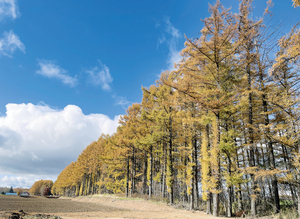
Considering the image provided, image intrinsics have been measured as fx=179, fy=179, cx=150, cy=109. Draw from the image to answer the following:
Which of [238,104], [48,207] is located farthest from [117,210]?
[238,104]

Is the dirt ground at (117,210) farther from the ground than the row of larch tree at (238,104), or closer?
closer

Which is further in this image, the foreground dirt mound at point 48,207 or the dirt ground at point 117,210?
the foreground dirt mound at point 48,207

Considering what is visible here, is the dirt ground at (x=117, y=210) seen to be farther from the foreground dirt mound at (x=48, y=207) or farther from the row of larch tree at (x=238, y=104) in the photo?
the row of larch tree at (x=238, y=104)

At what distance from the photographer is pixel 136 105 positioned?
25.9m

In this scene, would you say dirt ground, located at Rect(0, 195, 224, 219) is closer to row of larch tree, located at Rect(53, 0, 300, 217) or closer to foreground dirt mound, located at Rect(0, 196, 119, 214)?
foreground dirt mound, located at Rect(0, 196, 119, 214)

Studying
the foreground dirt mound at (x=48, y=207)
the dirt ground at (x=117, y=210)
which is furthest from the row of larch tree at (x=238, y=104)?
the foreground dirt mound at (x=48, y=207)

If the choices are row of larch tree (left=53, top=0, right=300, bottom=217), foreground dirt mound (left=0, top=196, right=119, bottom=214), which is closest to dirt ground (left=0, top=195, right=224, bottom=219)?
foreground dirt mound (left=0, top=196, right=119, bottom=214)

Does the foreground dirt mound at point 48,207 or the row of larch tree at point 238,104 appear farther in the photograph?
the foreground dirt mound at point 48,207

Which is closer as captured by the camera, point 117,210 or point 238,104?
point 238,104

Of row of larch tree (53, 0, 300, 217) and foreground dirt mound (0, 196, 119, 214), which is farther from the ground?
row of larch tree (53, 0, 300, 217)

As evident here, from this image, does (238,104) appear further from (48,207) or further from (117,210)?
(48,207)

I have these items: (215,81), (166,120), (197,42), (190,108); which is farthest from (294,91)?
(166,120)

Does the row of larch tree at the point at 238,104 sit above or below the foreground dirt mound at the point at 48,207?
above

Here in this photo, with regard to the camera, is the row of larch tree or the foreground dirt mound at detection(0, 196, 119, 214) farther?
the foreground dirt mound at detection(0, 196, 119, 214)
